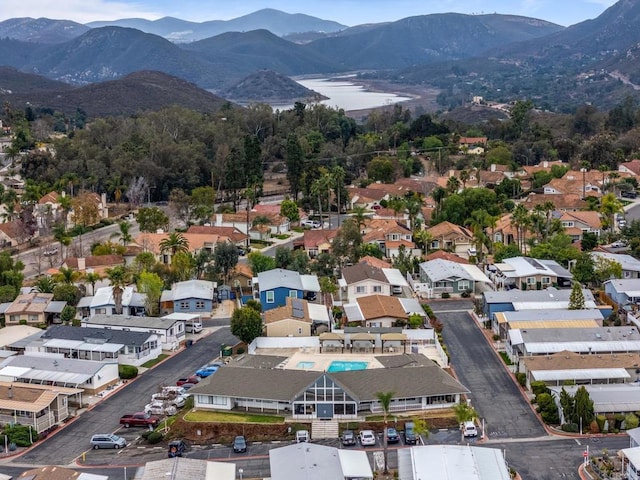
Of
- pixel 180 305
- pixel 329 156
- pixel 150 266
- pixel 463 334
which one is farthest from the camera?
pixel 329 156

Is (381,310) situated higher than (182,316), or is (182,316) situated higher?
(381,310)

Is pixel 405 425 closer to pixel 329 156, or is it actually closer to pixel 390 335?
pixel 390 335

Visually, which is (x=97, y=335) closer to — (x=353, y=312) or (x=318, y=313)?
(x=318, y=313)

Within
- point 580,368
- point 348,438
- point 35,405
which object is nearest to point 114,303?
point 35,405

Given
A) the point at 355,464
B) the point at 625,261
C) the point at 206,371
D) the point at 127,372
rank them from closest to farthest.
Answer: the point at 355,464
the point at 206,371
the point at 127,372
the point at 625,261

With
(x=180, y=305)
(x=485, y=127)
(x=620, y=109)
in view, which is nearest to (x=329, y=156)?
(x=485, y=127)

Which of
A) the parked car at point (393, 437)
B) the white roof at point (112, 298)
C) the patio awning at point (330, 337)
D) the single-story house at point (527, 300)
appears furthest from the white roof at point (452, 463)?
the white roof at point (112, 298)

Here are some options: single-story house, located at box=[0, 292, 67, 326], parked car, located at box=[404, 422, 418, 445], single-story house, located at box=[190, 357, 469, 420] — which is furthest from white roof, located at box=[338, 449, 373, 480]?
single-story house, located at box=[0, 292, 67, 326]
